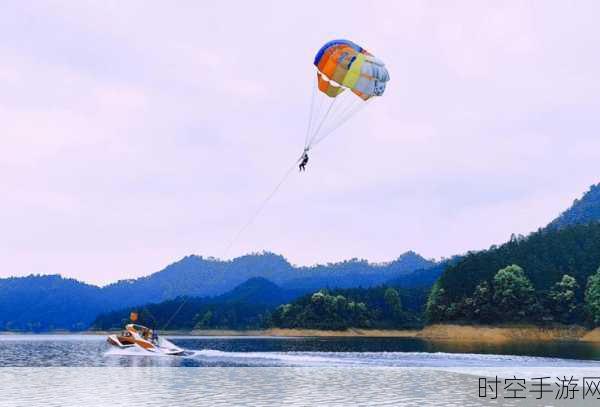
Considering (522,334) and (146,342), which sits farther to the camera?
(522,334)

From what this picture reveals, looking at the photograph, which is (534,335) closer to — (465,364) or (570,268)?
(570,268)

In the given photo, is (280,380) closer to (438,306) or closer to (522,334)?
(522,334)

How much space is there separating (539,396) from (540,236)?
6206 inches

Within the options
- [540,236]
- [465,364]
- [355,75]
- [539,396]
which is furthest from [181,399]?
[540,236]

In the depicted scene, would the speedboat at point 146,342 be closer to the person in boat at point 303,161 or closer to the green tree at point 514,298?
the person in boat at point 303,161

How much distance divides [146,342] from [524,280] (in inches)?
4057

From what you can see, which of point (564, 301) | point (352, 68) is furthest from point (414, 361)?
point (564, 301)

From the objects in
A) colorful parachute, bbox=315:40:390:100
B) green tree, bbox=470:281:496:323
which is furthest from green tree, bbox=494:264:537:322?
colorful parachute, bbox=315:40:390:100

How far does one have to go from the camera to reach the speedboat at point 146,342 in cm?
7878

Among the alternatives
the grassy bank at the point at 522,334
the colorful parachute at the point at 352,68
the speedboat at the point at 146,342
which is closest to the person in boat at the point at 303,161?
the colorful parachute at the point at 352,68

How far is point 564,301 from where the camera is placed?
→ 15112cm

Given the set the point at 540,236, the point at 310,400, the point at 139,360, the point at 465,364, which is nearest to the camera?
the point at 310,400

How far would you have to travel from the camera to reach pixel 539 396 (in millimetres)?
38500

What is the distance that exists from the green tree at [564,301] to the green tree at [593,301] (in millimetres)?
3876
